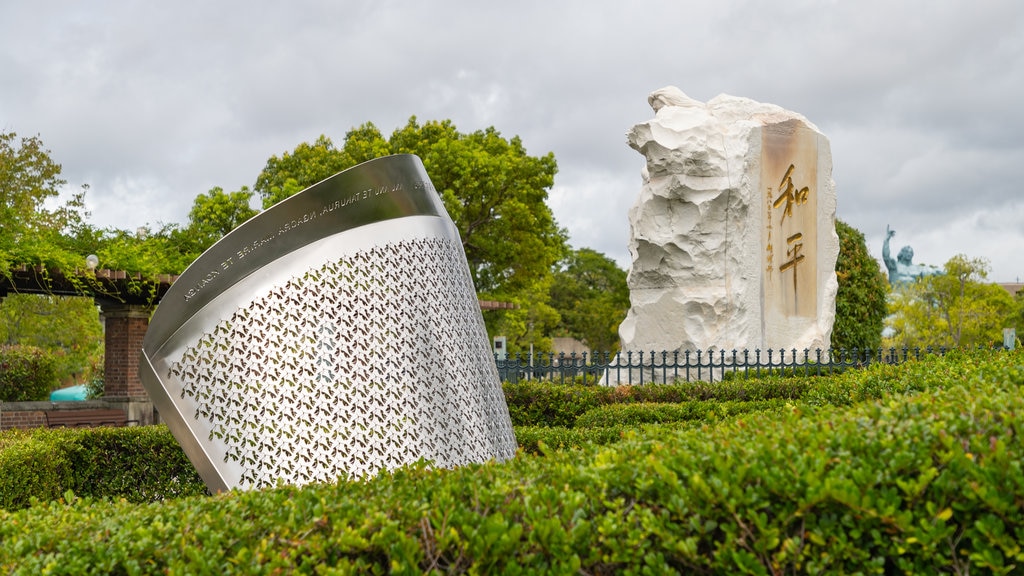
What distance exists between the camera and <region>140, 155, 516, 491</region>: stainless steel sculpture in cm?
441

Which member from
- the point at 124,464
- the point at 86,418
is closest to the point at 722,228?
the point at 124,464

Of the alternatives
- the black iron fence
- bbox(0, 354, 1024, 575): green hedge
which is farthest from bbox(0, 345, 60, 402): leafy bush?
bbox(0, 354, 1024, 575): green hedge

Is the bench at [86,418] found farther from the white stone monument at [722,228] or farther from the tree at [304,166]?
the tree at [304,166]

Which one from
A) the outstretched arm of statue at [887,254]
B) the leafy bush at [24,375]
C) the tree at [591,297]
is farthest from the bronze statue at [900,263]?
the leafy bush at [24,375]

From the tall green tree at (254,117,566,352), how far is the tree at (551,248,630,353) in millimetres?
13255

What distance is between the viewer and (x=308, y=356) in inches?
177

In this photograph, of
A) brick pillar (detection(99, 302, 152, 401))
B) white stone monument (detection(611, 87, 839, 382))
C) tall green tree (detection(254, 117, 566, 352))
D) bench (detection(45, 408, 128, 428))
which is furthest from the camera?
tall green tree (detection(254, 117, 566, 352))

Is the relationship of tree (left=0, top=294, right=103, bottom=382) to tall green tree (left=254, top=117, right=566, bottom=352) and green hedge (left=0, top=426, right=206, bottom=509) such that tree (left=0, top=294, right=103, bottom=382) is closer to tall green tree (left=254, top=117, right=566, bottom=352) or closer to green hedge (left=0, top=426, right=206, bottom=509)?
Answer: tall green tree (left=254, top=117, right=566, bottom=352)

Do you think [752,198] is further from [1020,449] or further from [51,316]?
[51,316]

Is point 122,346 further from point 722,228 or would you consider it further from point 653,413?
point 653,413

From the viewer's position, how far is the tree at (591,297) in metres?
44.6

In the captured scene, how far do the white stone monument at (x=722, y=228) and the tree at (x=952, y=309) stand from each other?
77.6 ft

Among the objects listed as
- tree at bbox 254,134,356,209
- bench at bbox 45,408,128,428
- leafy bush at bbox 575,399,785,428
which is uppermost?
tree at bbox 254,134,356,209

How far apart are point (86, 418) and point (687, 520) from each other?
14.8m
